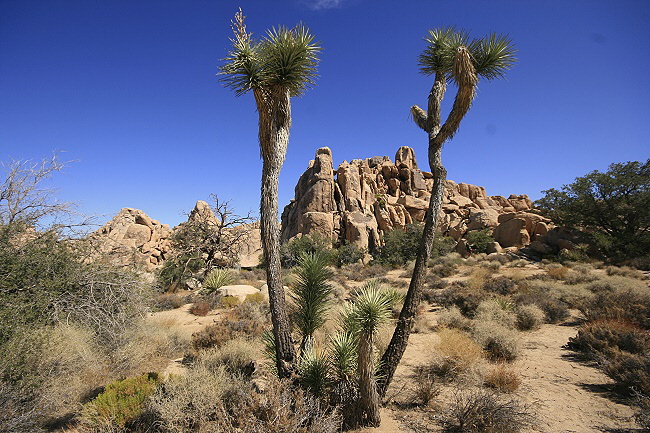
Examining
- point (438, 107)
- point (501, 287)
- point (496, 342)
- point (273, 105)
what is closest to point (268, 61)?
point (273, 105)

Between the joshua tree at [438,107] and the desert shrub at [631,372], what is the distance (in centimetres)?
409

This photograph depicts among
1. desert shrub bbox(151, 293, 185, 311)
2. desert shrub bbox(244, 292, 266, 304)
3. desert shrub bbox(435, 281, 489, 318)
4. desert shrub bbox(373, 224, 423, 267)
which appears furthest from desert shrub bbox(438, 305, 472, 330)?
desert shrub bbox(373, 224, 423, 267)

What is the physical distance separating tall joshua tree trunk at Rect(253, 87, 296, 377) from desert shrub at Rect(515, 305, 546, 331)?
842 cm

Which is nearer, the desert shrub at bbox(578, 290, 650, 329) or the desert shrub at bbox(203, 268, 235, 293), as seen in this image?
the desert shrub at bbox(578, 290, 650, 329)

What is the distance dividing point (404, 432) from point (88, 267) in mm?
7750

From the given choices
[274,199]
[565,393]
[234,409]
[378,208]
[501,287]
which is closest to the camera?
[234,409]

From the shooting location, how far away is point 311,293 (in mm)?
5145

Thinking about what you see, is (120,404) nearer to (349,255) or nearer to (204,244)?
(204,244)

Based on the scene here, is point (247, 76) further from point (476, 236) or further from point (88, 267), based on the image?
point (476, 236)

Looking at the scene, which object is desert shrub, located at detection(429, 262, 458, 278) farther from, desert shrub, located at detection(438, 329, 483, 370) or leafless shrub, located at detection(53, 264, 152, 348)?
leafless shrub, located at detection(53, 264, 152, 348)

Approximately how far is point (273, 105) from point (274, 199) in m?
1.61

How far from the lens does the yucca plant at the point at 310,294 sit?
5.03 metres

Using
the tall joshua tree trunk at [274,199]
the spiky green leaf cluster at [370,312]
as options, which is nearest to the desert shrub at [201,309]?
the tall joshua tree trunk at [274,199]

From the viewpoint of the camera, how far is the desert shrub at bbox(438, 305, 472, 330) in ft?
29.8
